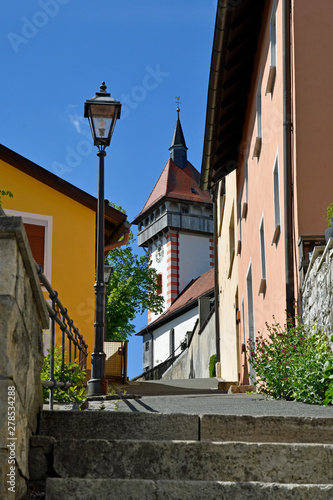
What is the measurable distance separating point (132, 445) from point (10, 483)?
785 mm

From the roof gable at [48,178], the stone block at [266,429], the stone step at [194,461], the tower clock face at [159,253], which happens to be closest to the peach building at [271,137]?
the roof gable at [48,178]

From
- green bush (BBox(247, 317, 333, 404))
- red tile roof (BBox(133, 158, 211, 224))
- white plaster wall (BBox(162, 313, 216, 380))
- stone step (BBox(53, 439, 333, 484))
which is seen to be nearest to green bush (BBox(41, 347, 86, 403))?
stone step (BBox(53, 439, 333, 484))

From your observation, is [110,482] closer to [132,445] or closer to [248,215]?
[132,445]

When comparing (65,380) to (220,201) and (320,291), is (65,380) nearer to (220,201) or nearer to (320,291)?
(320,291)

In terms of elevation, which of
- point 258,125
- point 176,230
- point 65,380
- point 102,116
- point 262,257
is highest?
point 176,230

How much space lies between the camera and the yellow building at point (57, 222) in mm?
15992

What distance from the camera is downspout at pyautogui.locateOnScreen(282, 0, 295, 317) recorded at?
10133 mm

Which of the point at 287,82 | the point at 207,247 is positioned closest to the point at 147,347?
the point at 207,247

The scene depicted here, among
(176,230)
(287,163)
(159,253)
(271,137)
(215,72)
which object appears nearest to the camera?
(287,163)

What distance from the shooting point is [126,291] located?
3769 centimetres

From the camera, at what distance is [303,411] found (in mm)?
5898

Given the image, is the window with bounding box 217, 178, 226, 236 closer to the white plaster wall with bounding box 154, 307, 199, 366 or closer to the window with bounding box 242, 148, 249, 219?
the window with bounding box 242, 148, 249, 219

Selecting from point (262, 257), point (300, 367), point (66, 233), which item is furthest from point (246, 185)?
point (300, 367)

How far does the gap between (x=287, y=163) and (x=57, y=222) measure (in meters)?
7.15
